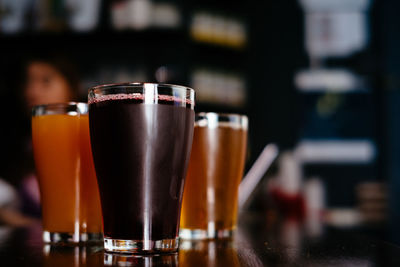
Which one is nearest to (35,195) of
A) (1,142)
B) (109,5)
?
(1,142)

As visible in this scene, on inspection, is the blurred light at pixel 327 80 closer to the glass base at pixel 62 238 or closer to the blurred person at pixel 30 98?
the blurred person at pixel 30 98

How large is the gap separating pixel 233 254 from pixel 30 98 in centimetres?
308

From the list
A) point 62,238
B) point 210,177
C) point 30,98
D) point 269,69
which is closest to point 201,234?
point 210,177

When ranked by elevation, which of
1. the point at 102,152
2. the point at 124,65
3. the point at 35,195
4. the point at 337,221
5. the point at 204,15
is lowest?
the point at 337,221

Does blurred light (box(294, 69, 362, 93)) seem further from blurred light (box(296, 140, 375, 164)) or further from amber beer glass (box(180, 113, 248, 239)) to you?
amber beer glass (box(180, 113, 248, 239))

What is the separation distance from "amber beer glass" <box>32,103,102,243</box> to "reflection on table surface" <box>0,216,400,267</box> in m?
0.04

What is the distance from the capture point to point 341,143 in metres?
4.30

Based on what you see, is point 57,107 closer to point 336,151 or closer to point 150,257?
point 150,257

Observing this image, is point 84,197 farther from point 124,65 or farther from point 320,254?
point 124,65

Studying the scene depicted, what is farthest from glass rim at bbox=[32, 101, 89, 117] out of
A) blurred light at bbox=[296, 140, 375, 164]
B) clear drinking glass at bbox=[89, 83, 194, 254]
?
blurred light at bbox=[296, 140, 375, 164]

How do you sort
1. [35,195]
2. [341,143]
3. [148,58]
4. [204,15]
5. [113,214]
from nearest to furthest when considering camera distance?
[113,214], [35,195], [148,58], [204,15], [341,143]

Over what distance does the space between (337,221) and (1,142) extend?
2778 mm

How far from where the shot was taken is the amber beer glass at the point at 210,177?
75 centimetres

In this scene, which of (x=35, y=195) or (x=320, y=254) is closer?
(x=320, y=254)
